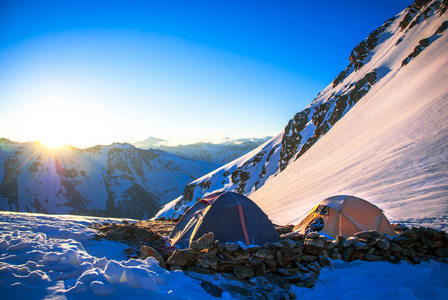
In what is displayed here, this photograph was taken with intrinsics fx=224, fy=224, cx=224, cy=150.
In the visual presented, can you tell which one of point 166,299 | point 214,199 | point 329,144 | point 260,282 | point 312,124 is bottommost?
point 260,282

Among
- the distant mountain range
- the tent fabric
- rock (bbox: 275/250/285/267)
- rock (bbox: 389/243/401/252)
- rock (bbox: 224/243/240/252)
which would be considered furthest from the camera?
the distant mountain range

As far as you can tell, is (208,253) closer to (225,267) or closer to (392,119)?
(225,267)

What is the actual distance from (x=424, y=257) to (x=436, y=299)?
8.29ft

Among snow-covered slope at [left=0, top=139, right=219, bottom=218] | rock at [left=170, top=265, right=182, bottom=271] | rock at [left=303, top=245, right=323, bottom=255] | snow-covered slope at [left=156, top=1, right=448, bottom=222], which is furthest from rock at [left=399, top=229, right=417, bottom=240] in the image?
snow-covered slope at [left=0, top=139, right=219, bottom=218]

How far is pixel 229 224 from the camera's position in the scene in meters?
7.77

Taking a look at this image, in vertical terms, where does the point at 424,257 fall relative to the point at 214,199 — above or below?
below

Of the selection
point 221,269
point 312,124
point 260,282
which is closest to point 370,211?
point 260,282

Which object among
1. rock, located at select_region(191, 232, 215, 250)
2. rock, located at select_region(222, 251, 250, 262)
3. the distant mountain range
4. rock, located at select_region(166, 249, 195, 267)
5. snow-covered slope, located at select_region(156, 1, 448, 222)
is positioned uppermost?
snow-covered slope, located at select_region(156, 1, 448, 222)

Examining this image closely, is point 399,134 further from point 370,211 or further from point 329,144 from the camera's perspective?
point 329,144

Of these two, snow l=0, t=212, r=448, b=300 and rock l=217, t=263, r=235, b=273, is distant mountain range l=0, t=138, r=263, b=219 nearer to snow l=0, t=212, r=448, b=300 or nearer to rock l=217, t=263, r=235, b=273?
snow l=0, t=212, r=448, b=300

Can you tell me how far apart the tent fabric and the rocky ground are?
1901 millimetres

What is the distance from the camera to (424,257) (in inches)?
296

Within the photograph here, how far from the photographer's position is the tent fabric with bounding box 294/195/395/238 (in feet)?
32.1

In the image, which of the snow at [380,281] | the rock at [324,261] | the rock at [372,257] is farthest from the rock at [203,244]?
the rock at [372,257]
